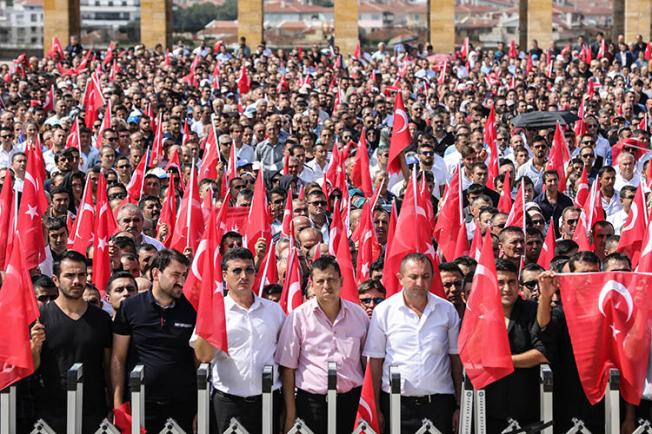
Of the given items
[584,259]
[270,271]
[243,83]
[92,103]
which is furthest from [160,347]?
[243,83]

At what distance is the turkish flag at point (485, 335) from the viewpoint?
7766mm

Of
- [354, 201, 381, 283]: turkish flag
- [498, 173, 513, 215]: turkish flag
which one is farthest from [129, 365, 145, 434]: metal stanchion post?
[498, 173, 513, 215]: turkish flag

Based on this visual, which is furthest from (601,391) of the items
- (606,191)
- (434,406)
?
(606,191)

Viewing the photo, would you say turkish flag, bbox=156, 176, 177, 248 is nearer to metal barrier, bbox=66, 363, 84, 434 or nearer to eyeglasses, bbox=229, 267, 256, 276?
eyeglasses, bbox=229, 267, 256, 276

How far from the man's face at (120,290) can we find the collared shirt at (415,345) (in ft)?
5.84

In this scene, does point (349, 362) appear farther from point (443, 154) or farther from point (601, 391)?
point (443, 154)

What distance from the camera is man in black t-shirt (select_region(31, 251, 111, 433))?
26.3 ft

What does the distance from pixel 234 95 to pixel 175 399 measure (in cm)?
1792

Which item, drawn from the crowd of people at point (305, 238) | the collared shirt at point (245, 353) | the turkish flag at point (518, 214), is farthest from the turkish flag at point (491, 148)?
the collared shirt at point (245, 353)

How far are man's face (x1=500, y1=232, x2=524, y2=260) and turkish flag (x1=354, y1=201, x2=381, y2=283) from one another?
136 cm

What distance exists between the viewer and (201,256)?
9.03 m

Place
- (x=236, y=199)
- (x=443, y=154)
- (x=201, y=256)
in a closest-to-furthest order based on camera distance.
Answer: (x=201, y=256) → (x=236, y=199) → (x=443, y=154)

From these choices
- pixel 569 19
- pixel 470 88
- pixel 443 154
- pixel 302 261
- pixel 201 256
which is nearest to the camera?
pixel 201 256

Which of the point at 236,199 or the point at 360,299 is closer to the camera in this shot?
the point at 360,299
